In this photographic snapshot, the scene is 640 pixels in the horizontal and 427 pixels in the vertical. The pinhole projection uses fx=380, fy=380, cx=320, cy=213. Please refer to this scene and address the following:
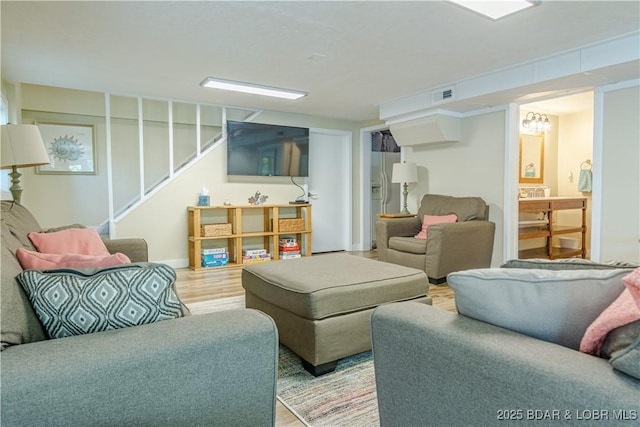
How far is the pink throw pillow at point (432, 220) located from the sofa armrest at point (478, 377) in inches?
132

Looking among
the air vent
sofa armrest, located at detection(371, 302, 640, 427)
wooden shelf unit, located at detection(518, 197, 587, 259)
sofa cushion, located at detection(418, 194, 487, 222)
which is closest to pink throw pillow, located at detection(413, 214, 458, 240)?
sofa cushion, located at detection(418, 194, 487, 222)

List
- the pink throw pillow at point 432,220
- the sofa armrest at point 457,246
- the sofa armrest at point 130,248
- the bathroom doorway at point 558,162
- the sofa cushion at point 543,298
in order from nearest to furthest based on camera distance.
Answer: the sofa cushion at point 543,298 < the sofa armrest at point 130,248 < the sofa armrest at point 457,246 < the pink throw pillow at point 432,220 < the bathroom doorway at point 558,162

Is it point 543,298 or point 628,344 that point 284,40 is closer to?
point 543,298

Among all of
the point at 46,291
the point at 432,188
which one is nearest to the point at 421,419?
the point at 46,291

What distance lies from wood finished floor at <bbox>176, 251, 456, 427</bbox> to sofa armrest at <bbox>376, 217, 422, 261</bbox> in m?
0.81

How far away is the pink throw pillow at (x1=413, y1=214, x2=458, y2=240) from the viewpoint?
14.6 feet

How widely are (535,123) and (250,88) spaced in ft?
13.1

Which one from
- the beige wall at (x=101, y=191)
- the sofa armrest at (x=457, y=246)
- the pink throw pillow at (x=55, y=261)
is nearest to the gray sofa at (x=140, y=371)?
the pink throw pillow at (x=55, y=261)

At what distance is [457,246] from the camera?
4047mm

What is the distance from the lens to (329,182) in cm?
635

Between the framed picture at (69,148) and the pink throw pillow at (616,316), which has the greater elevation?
the framed picture at (69,148)

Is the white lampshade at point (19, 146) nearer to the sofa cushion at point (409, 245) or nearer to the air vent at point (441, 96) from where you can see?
the sofa cushion at point (409, 245)

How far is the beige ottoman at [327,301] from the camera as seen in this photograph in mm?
1946

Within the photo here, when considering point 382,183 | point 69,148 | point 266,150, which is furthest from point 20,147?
point 382,183
